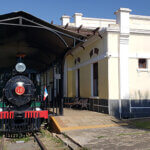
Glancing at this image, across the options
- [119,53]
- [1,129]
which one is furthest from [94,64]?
[1,129]

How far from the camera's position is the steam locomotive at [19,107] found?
8.14 meters

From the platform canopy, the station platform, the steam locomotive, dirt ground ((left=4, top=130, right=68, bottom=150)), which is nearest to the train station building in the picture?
the platform canopy

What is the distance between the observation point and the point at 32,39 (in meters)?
9.92

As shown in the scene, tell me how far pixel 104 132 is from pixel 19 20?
17.0 ft

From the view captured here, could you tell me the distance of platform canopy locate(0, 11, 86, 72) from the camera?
8562 millimetres

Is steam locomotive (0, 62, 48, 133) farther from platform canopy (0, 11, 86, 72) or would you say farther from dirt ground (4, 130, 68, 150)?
platform canopy (0, 11, 86, 72)

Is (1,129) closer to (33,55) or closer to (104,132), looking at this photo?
(104,132)

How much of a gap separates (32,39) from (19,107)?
3104mm

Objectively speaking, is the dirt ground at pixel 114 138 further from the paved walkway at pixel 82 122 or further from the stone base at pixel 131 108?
the stone base at pixel 131 108

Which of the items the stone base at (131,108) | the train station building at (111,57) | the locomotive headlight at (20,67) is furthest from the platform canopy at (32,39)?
the stone base at (131,108)

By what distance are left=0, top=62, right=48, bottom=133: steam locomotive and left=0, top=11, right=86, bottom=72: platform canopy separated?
1441 mm

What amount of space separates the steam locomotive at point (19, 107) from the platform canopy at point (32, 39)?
1.44 metres

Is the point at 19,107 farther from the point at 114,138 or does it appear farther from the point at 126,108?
the point at 126,108

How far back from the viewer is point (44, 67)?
1429 centimetres
